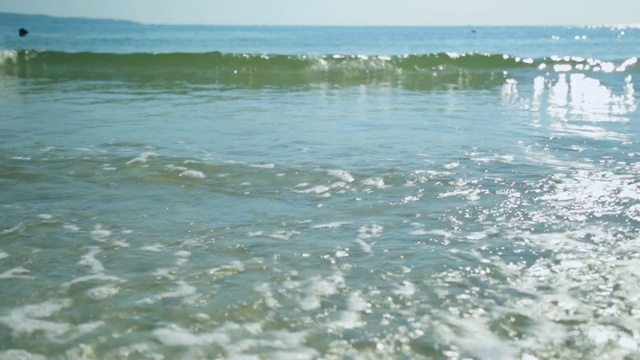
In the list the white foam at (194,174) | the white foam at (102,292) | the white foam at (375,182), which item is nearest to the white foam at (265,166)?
the white foam at (194,174)

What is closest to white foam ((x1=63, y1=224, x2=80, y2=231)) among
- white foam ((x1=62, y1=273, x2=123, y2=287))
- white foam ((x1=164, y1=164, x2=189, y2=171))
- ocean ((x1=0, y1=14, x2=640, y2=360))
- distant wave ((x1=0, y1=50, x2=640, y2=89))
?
ocean ((x1=0, y1=14, x2=640, y2=360))

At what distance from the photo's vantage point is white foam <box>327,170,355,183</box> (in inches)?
221

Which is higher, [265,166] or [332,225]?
[265,166]

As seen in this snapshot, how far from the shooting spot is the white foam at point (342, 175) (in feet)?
18.4

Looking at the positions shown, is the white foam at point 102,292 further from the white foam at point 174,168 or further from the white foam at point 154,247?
the white foam at point 174,168

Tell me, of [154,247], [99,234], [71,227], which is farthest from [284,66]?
[154,247]

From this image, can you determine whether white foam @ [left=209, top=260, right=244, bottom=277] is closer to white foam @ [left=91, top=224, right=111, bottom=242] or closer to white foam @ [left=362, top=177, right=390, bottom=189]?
white foam @ [left=91, top=224, right=111, bottom=242]

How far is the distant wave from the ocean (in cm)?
1081

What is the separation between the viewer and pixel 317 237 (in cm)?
412

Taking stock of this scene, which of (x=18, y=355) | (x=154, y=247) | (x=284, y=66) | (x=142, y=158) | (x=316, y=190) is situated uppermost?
(x=284, y=66)

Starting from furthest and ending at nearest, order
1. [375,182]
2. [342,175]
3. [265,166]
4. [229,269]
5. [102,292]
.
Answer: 1. [265,166]
2. [342,175]
3. [375,182]
4. [229,269]
5. [102,292]

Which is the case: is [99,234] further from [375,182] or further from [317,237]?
[375,182]

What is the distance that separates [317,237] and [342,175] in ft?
5.48

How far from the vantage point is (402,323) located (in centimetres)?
294
